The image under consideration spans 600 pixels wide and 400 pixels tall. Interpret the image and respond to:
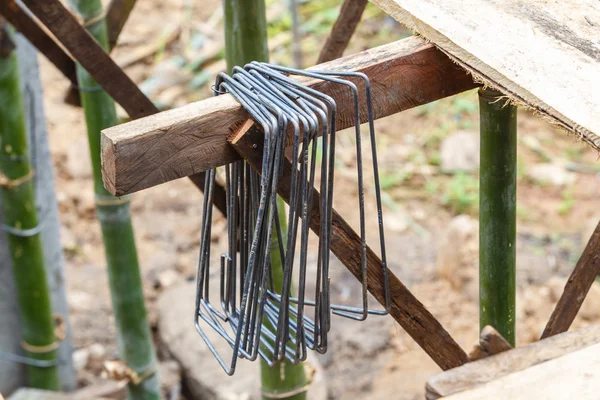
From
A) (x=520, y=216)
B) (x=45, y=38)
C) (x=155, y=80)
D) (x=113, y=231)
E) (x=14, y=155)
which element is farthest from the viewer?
(x=155, y=80)

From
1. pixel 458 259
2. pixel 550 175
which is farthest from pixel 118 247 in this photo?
pixel 550 175

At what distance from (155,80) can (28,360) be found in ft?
9.16

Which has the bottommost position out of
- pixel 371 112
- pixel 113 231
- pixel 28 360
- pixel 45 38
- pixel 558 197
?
pixel 558 197

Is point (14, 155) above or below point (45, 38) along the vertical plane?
below

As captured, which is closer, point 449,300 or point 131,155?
point 131,155

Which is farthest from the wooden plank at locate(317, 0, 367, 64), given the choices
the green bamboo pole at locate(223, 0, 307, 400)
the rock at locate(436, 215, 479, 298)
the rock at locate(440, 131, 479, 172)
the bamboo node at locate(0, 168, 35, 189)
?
the rock at locate(440, 131, 479, 172)

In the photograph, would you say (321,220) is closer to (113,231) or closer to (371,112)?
(371,112)

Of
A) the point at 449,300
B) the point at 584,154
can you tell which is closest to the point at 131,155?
the point at 449,300

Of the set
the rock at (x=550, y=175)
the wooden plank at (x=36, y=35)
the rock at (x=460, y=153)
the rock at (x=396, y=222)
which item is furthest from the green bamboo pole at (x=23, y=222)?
the rock at (x=550, y=175)

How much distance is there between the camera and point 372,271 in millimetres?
1419

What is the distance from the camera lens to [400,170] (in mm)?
5191

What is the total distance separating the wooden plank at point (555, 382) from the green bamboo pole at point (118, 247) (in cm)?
160

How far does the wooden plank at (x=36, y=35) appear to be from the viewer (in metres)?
2.23

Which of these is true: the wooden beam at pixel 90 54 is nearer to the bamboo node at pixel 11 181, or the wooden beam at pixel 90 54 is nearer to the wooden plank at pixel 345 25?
the wooden plank at pixel 345 25
